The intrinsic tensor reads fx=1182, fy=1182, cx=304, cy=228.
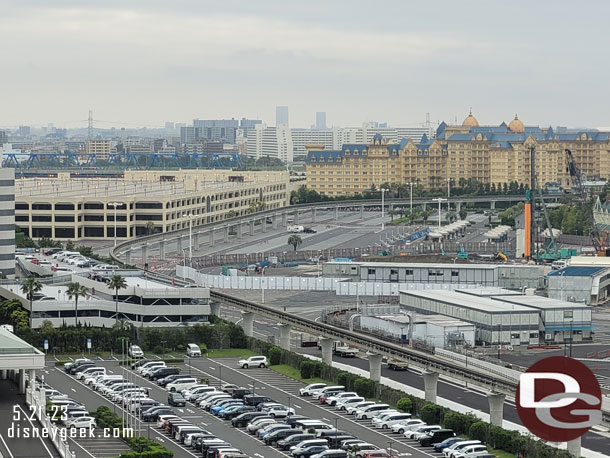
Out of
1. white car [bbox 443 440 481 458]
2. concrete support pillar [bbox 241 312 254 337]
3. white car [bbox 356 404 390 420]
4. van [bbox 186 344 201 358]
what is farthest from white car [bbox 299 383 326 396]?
concrete support pillar [bbox 241 312 254 337]

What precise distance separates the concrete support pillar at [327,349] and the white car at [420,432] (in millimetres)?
12315

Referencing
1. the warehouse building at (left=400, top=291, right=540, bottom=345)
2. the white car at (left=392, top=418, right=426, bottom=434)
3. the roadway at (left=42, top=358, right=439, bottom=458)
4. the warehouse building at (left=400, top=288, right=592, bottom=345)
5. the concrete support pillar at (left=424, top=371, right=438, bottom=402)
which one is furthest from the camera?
the warehouse building at (left=400, top=288, right=592, bottom=345)

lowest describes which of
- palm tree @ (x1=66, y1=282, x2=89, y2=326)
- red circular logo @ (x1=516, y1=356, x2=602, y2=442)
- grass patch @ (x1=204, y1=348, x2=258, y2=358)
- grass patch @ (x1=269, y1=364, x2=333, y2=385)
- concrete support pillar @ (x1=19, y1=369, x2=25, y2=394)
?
grass patch @ (x1=204, y1=348, x2=258, y2=358)

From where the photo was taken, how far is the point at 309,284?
245 feet

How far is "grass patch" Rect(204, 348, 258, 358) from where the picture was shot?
50.8 m

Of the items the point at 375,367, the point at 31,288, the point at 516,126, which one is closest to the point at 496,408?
the point at 375,367

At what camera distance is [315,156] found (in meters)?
153

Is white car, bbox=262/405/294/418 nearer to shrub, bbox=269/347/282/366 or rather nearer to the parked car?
the parked car

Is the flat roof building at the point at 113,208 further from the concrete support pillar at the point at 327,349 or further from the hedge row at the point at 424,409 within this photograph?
the hedge row at the point at 424,409

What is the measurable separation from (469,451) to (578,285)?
3694 centimetres

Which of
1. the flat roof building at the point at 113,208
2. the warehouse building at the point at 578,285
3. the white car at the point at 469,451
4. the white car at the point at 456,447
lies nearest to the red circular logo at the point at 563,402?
the white car at the point at 469,451

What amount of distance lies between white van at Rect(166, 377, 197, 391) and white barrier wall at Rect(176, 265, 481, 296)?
88.2 ft

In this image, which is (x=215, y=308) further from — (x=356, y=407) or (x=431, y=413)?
(x=431, y=413)

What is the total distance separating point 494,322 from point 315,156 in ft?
336
